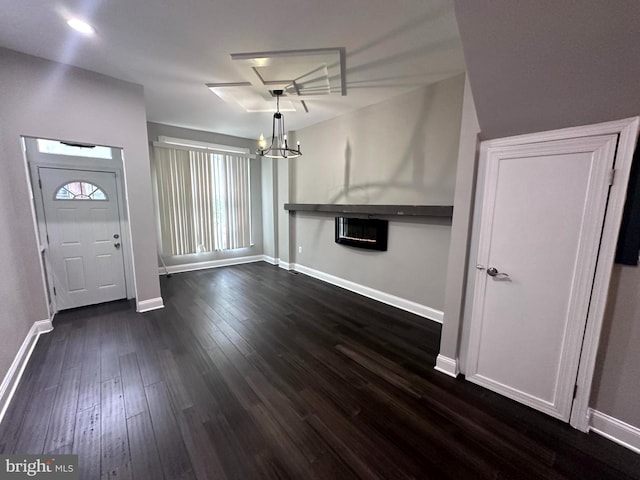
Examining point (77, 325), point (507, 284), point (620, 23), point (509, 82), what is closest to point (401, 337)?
point (507, 284)

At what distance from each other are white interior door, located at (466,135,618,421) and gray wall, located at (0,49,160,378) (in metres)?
3.98

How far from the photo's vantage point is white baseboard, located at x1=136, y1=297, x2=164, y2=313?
134 inches

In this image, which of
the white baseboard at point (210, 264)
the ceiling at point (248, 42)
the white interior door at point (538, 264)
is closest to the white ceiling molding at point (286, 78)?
the ceiling at point (248, 42)

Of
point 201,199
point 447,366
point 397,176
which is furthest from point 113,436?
point 201,199

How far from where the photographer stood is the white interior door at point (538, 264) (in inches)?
63.4

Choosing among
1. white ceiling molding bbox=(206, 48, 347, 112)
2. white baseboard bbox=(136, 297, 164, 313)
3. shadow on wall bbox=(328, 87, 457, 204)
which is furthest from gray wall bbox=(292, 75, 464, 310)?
white baseboard bbox=(136, 297, 164, 313)

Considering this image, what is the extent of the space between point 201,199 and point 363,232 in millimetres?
3693

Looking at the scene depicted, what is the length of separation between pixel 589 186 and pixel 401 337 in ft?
6.90

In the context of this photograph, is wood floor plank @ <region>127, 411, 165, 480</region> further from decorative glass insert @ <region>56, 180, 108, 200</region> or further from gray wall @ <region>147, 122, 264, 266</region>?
gray wall @ <region>147, 122, 264, 266</region>

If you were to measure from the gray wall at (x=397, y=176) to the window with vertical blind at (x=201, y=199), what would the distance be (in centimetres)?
206

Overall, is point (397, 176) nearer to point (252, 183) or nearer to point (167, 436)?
point (167, 436)

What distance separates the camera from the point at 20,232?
258 centimetres

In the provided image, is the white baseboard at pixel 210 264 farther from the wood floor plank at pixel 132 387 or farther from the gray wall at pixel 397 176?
the wood floor plank at pixel 132 387

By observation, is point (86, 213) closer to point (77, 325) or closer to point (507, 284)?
point (77, 325)
